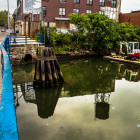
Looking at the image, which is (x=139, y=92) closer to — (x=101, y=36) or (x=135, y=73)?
(x=135, y=73)

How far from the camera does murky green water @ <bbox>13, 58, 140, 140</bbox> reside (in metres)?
7.67

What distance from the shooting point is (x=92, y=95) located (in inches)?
492

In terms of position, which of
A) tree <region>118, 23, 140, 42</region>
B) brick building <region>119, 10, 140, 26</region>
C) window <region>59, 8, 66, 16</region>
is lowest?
tree <region>118, 23, 140, 42</region>

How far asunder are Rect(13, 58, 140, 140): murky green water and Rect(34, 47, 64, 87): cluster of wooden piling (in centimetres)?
64

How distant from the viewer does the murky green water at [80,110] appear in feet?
25.2

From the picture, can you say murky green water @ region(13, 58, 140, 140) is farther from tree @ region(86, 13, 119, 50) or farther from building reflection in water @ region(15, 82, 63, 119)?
tree @ region(86, 13, 119, 50)

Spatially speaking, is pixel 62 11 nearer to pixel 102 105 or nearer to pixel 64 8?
pixel 64 8

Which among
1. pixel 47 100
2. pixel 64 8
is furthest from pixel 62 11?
pixel 47 100

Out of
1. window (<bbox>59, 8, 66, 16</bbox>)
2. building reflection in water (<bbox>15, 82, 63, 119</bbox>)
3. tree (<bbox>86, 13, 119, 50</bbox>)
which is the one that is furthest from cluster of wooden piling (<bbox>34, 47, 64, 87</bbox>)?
window (<bbox>59, 8, 66, 16</bbox>)

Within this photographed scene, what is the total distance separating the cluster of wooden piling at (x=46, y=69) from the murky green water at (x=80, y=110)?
64 cm

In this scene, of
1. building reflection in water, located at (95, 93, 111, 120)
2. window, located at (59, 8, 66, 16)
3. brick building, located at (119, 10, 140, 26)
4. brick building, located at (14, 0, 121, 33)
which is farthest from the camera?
window, located at (59, 8, 66, 16)

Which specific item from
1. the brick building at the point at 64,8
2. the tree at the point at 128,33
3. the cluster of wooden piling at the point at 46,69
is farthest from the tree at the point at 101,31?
the cluster of wooden piling at the point at 46,69

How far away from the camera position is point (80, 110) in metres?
9.97

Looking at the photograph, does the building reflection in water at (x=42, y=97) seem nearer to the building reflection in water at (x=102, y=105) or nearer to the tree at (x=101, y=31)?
the building reflection in water at (x=102, y=105)
